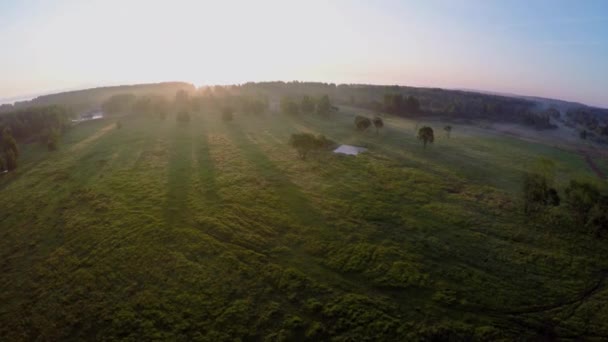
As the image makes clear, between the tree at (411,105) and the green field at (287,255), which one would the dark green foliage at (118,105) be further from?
the tree at (411,105)

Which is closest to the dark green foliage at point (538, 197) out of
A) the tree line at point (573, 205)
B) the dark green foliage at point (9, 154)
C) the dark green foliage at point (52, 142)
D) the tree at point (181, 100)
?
the tree line at point (573, 205)

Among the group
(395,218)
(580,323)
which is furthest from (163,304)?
(580,323)

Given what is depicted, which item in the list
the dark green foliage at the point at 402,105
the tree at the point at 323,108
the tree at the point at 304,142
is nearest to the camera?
the tree at the point at 304,142

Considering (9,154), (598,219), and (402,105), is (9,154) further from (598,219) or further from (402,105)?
(402,105)

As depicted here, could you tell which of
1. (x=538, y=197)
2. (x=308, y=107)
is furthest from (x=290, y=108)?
(x=538, y=197)

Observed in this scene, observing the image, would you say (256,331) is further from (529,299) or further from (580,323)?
(580,323)

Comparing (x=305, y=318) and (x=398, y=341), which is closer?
(x=398, y=341)

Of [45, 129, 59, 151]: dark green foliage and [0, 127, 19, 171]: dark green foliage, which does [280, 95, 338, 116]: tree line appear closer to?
[45, 129, 59, 151]: dark green foliage
